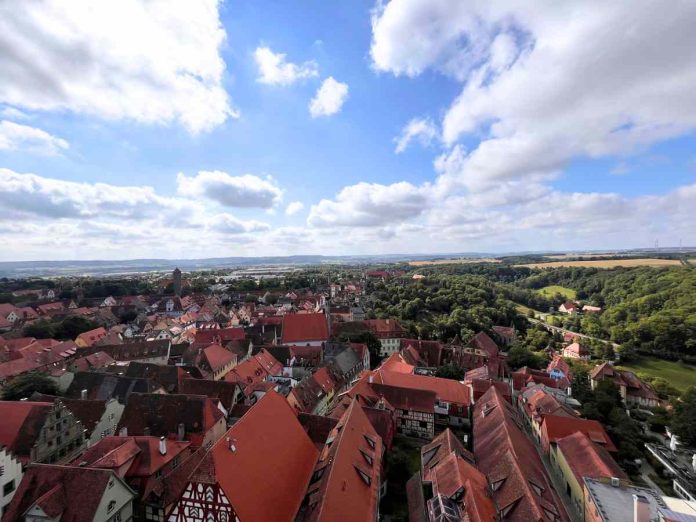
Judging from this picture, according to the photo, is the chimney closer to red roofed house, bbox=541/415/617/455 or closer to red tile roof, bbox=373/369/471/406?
red roofed house, bbox=541/415/617/455

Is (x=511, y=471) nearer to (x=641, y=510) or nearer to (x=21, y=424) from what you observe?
(x=641, y=510)

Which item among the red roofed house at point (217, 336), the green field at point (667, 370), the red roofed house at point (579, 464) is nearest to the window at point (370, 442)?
the red roofed house at point (579, 464)

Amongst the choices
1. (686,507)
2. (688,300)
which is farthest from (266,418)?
(688,300)

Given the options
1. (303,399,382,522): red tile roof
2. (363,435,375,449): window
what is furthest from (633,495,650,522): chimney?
(363,435,375,449): window

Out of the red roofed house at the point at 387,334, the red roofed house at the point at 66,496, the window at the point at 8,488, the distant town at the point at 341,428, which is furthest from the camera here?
the red roofed house at the point at 387,334

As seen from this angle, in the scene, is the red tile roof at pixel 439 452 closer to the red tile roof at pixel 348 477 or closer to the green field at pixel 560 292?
the red tile roof at pixel 348 477

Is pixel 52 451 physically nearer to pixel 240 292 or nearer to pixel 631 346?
pixel 631 346
